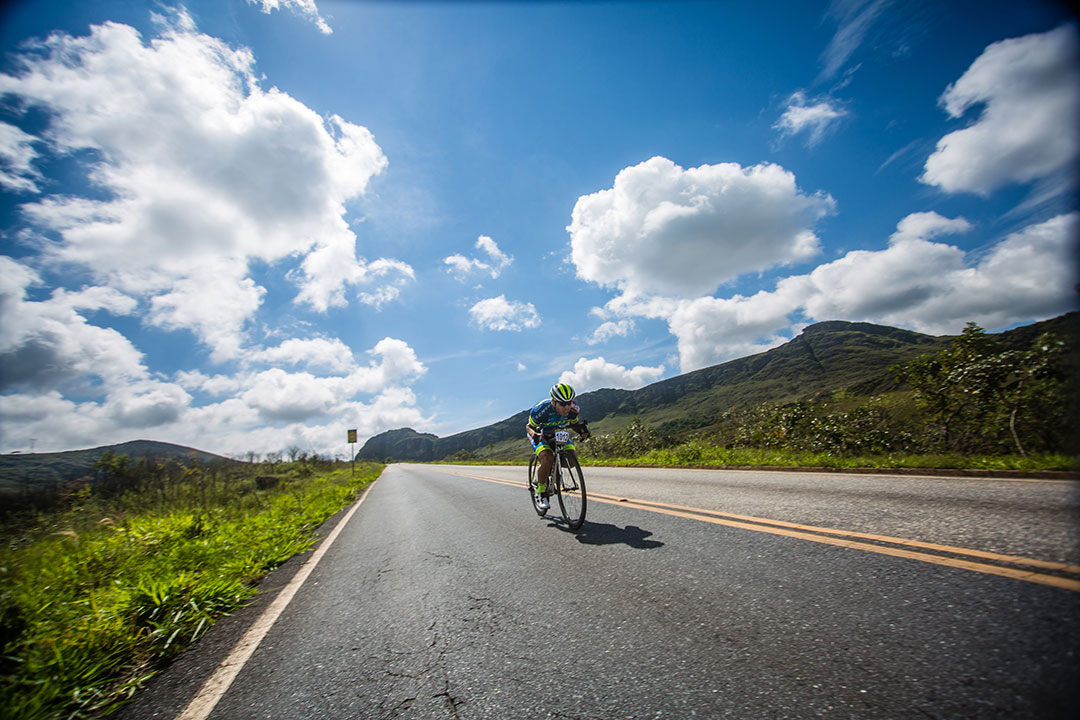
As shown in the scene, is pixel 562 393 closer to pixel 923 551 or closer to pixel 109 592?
pixel 923 551

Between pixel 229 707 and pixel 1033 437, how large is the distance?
12921 mm

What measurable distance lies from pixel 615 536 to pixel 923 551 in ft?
8.83

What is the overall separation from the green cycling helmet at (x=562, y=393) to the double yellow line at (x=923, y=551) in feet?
7.04

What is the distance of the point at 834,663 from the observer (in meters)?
1.95

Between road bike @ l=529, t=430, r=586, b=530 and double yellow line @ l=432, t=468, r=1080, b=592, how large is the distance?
1299 mm

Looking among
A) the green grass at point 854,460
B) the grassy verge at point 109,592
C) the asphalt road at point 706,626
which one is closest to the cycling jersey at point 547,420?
the asphalt road at point 706,626

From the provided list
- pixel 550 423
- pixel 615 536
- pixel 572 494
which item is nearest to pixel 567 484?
pixel 572 494

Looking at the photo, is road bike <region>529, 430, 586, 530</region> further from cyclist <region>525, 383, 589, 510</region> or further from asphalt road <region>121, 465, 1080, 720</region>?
asphalt road <region>121, 465, 1080, 720</region>

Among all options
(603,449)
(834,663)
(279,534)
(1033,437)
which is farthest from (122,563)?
(603,449)

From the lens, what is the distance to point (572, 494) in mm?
5832

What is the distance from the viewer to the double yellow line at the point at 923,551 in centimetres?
241

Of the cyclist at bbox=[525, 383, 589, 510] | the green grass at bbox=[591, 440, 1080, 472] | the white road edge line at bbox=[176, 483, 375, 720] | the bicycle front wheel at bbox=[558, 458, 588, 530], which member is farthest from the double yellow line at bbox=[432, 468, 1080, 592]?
the white road edge line at bbox=[176, 483, 375, 720]

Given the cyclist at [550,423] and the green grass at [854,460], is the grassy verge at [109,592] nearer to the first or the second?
the cyclist at [550,423]

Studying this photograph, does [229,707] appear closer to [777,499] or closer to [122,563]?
[122,563]
